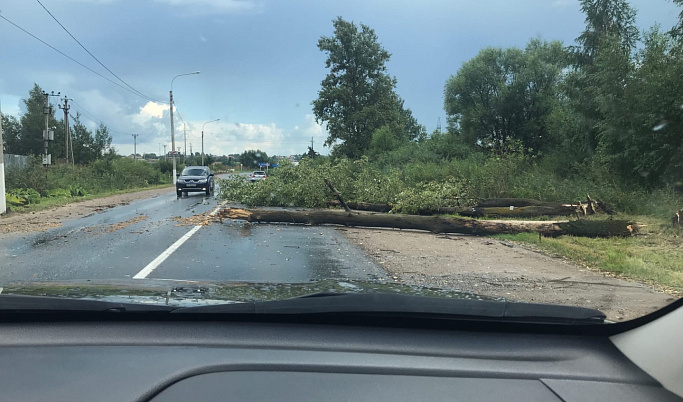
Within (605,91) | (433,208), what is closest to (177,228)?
(433,208)

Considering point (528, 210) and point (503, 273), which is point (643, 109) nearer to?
point (528, 210)

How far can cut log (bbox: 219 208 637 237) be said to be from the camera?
37.9ft

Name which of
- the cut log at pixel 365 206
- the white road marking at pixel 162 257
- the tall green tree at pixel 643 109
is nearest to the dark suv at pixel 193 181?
the cut log at pixel 365 206

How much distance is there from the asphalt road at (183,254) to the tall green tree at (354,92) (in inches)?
1464

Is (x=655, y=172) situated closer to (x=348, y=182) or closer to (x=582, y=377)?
(x=348, y=182)

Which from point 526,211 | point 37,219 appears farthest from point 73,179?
point 526,211

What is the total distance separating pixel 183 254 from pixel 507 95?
30.1 meters

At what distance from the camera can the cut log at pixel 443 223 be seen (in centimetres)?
1155

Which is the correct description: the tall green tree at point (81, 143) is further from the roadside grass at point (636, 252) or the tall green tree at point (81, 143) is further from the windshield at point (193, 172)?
the roadside grass at point (636, 252)

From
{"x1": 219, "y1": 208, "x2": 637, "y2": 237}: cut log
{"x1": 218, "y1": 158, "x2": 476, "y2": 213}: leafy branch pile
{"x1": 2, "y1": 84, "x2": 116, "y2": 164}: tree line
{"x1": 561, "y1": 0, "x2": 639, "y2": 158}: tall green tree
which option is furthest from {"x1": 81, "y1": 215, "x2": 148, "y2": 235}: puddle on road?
{"x1": 2, "y1": 84, "x2": 116, "y2": 164}: tree line

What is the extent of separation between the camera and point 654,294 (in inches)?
246

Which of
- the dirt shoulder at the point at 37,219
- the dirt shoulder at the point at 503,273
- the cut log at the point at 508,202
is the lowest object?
the dirt shoulder at the point at 503,273

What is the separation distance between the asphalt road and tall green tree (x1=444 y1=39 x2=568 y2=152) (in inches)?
963

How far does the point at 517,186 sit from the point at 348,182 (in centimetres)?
710
